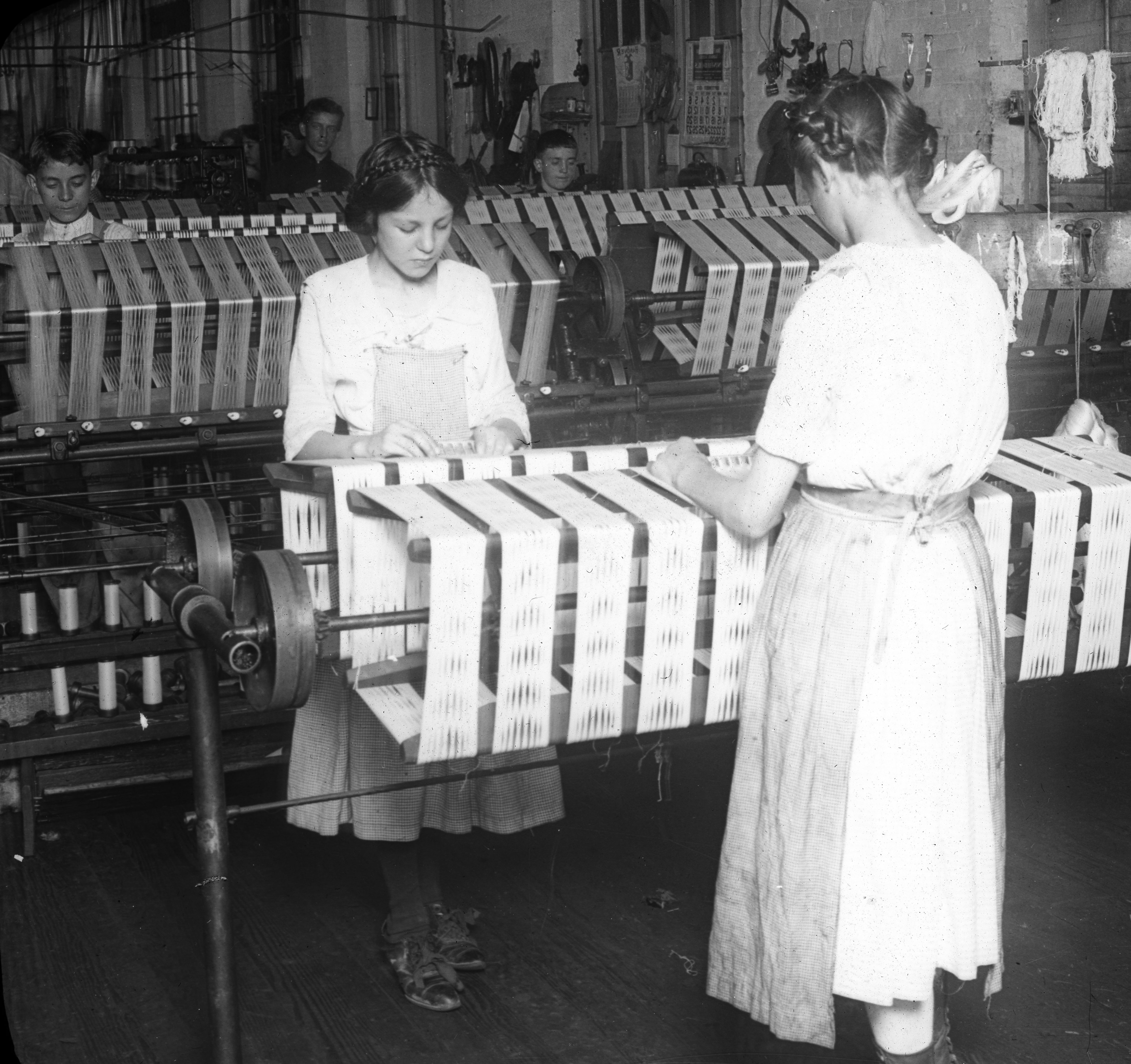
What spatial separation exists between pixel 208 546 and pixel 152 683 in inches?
47.0

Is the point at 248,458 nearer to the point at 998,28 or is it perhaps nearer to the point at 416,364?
the point at 416,364

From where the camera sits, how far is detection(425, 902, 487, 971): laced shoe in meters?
2.29

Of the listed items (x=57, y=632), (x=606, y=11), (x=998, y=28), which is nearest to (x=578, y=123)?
(x=606, y=11)

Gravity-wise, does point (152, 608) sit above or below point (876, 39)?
below

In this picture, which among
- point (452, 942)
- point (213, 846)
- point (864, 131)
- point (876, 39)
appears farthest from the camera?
point (876, 39)

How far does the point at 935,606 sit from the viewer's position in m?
1.68

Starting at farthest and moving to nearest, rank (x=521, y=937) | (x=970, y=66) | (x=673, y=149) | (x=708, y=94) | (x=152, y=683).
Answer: (x=673, y=149) < (x=708, y=94) < (x=970, y=66) < (x=152, y=683) < (x=521, y=937)

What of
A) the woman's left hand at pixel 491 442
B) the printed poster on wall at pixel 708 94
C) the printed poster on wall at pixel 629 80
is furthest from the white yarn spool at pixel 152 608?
the printed poster on wall at pixel 629 80

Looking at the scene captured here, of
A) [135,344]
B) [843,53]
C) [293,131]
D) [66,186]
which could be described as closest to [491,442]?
[135,344]

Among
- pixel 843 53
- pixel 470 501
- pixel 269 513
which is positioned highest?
pixel 843 53

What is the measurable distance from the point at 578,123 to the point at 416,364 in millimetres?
6996

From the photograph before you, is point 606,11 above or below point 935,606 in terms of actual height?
above

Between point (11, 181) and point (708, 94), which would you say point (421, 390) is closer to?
point (11, 181)

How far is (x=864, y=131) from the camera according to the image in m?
1.56
